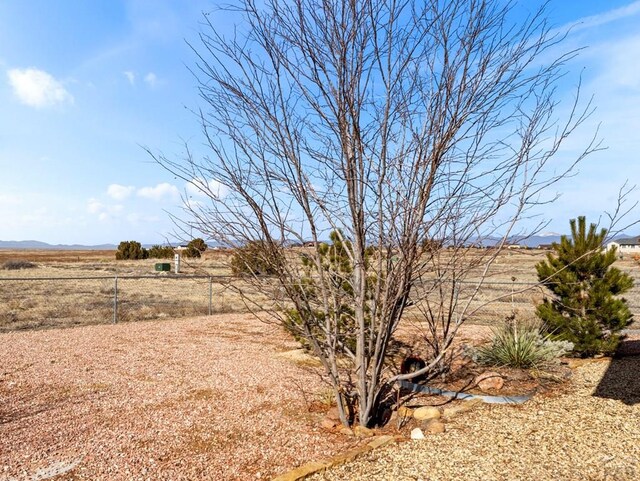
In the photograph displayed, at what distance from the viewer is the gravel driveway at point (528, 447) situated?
3.32 meters

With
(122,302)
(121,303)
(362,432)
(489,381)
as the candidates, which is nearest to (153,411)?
(362,432)


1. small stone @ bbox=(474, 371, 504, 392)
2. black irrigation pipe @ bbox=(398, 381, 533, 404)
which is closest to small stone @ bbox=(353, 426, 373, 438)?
black irrigation pipe @ bbox=(398, 381, 533, 404)

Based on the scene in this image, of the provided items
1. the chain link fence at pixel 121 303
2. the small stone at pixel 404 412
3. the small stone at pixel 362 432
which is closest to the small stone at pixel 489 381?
the small stone at pixel 404 412

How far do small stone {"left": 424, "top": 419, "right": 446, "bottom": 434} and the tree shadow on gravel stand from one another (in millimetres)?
2092

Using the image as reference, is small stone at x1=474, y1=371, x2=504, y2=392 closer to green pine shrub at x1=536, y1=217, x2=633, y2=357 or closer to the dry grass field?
green pine shrub at x1=536, y1=217, x2=633, y2=357

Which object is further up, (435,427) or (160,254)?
(160,254)

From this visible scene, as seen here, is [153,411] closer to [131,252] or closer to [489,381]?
[489,381]

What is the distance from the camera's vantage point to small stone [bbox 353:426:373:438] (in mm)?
4134

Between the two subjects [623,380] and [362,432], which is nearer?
[362,432]

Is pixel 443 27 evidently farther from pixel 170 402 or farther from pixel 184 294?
pixel 184 294

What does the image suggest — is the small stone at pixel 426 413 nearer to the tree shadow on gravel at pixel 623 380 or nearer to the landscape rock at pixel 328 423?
the landscape rock at pixel 328 423

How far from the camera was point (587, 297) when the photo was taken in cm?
715

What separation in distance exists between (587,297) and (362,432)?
4780mm

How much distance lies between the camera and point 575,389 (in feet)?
17.6
